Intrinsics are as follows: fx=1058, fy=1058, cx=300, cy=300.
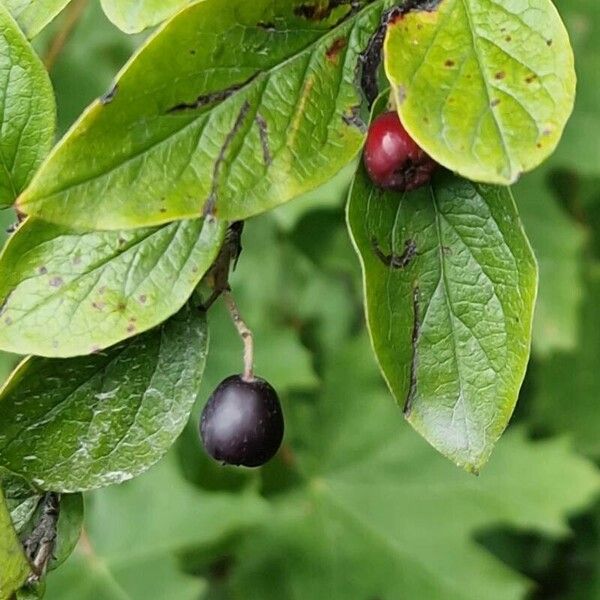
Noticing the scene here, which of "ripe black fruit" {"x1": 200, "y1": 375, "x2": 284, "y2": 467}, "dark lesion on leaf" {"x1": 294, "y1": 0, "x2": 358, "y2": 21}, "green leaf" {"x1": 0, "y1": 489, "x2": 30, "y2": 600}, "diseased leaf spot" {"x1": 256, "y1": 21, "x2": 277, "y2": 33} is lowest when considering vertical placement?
"ripe black fruit" {"x1": 200, "y1": 375, "x2": 284, "y2": 467}

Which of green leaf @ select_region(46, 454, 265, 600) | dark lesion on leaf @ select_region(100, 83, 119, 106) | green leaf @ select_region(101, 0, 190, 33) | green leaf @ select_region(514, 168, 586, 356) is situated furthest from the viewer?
green leaf @ select_region(514, 168, 586, 356)

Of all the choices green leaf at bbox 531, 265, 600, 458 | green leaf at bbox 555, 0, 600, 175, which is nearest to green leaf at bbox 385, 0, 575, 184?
green leaf at bbox 555, 0, 600, 175

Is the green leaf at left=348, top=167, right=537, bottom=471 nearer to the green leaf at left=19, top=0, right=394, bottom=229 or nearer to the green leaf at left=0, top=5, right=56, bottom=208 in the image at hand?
the green leaf at left=19, top=0, right=394, bottom=229

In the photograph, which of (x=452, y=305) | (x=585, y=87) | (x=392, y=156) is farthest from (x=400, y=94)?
(x=585, y=87)

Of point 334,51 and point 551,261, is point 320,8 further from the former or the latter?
point 551,261

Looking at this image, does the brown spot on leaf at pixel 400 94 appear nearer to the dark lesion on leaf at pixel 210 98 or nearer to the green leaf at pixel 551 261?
the dark lesion on leaf at pixel 210 98

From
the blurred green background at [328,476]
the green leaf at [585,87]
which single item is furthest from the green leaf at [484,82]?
the green leaf at [585,87]
